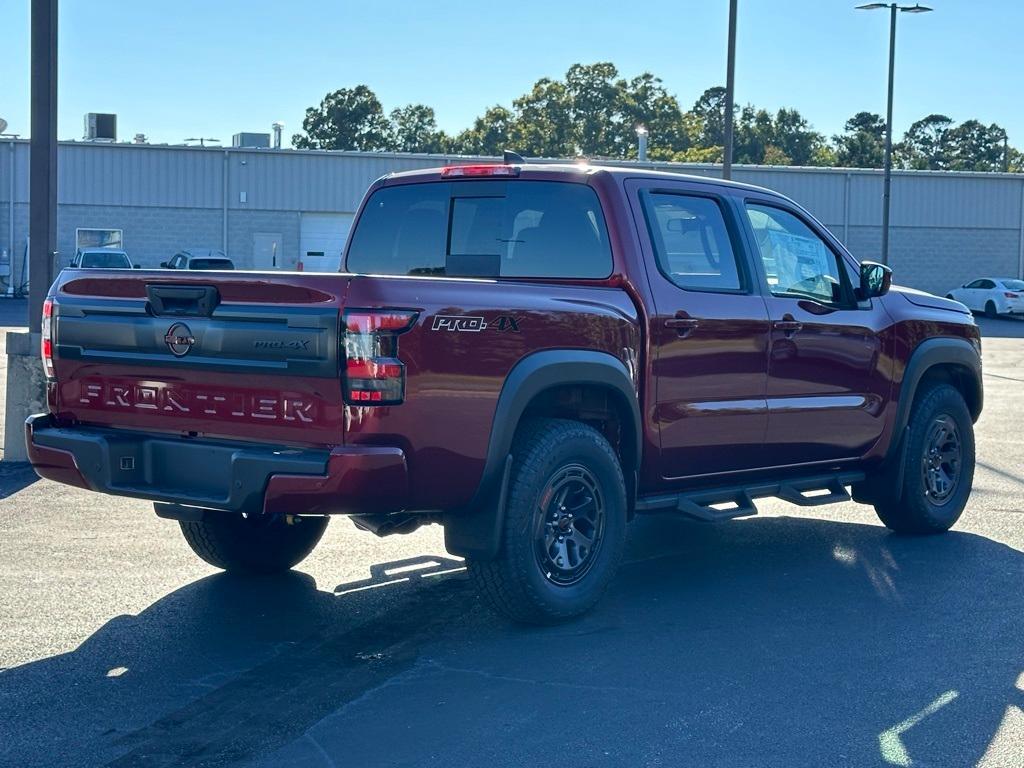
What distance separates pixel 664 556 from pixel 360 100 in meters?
98.2

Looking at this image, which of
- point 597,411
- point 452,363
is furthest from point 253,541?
point 452,363

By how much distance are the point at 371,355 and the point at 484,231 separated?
1.90m

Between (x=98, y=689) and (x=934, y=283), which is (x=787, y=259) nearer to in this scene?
(x=98, y=689)

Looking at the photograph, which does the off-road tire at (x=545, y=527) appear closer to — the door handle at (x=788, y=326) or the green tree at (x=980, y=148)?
the door handle at (x=788, y=326)

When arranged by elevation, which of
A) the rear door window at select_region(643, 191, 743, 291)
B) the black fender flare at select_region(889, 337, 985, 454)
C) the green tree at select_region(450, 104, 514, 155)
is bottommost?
the black fender flare at select_region(889, 337, 985, 454)

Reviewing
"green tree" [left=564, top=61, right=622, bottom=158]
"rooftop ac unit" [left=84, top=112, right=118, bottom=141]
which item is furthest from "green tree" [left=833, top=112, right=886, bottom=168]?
"rooftop ac unit" [left=84, top=112, right=118, bottom=141]

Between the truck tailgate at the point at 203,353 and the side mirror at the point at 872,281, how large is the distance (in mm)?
3760

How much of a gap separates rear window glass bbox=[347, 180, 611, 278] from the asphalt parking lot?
1.63 meters

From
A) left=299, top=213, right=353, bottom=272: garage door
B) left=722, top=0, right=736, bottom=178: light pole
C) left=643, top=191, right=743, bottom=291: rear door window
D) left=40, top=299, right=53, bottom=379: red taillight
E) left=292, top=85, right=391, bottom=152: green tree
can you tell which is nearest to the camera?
left=40, top=299, right=53, bottom=379: red taillight

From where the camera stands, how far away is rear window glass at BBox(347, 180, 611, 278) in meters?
6.60

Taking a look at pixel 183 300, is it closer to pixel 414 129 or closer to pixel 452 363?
pixel 452 363

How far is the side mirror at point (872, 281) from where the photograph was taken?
25.7 feet

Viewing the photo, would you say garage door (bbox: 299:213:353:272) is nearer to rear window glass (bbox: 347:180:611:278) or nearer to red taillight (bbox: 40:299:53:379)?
rear window glass (bbox: 347:180:611:278)

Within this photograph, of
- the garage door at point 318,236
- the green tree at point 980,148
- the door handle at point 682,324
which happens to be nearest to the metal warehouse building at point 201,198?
the garage door at point 318,236
